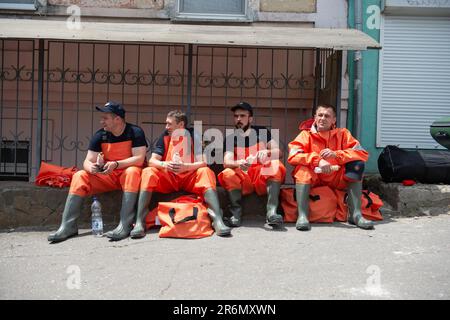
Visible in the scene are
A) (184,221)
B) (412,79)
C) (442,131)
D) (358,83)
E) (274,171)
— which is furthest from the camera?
(412,79)

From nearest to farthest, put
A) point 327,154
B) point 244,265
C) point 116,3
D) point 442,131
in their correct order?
point 244,265 → point 327,154 → point 442,131 → point 116,3

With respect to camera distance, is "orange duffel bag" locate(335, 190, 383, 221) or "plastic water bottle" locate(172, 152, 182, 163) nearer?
"plastic water bottle" locate(172, 152, 182, 163)

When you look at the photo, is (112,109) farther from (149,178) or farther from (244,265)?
(244,265)

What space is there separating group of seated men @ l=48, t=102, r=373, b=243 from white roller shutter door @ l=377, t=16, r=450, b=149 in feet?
7.58

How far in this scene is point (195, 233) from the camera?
5309 millimetres

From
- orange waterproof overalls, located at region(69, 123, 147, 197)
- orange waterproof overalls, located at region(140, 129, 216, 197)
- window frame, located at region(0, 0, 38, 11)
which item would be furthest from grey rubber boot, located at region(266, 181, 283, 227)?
window frame, located at region(0, 0, 38, 11)

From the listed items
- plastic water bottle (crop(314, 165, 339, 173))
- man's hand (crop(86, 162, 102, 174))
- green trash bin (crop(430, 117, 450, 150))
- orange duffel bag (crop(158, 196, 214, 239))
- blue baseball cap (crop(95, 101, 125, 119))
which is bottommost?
orange duffel bag (crop(158, 196, 214, 239))

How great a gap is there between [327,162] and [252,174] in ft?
2.77

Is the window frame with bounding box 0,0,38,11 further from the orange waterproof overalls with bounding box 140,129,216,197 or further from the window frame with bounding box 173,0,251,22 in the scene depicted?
the orange waterproof overalls with bounding box 140,129,216,197

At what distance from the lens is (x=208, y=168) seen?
5723mm

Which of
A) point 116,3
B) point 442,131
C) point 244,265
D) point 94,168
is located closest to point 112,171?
point 94,168

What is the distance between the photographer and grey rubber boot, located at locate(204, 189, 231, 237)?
5326mm

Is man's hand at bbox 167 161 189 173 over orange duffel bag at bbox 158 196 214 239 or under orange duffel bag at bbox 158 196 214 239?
over

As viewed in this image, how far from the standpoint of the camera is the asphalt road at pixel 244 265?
12.5 feet
